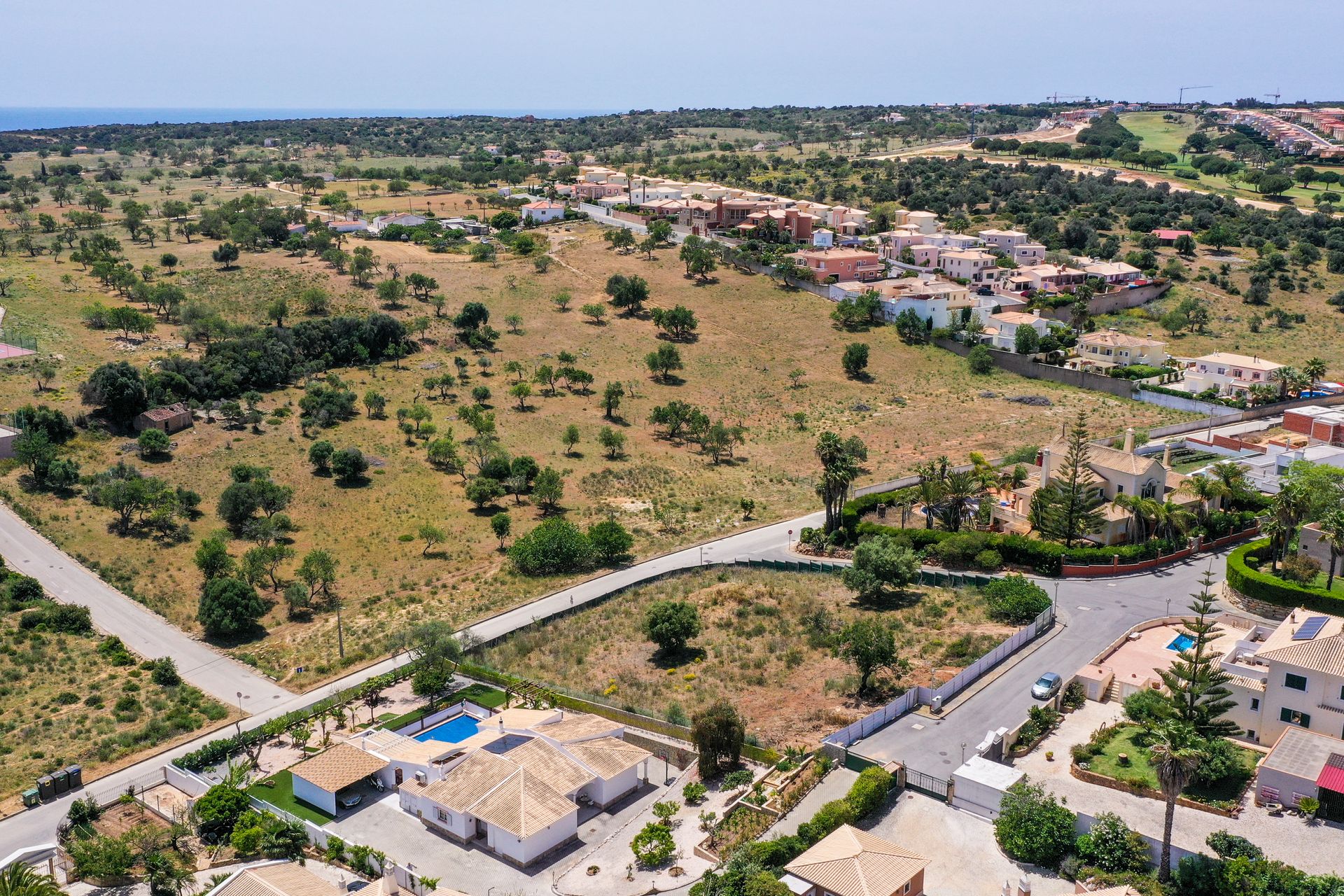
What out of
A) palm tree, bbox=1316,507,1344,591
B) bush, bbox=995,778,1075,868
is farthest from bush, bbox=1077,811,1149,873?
palm tree, bbox=1316,507,1344,591

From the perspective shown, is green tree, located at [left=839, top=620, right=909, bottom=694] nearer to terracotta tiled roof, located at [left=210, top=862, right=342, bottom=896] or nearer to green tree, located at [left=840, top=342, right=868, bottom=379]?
terracotta tiled roof, located at [left=210, top=862, right=342, bottom=896]

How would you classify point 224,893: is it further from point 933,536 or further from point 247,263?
point 247,263

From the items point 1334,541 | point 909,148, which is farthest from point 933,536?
point 909,148

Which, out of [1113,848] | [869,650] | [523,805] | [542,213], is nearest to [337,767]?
[523,805]

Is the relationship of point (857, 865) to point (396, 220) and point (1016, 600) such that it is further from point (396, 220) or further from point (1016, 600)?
point (396, 220)

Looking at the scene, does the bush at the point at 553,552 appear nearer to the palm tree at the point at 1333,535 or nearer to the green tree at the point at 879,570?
the green tree at the point at 879,570

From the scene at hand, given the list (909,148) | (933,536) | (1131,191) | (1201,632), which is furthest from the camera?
(909,148)
